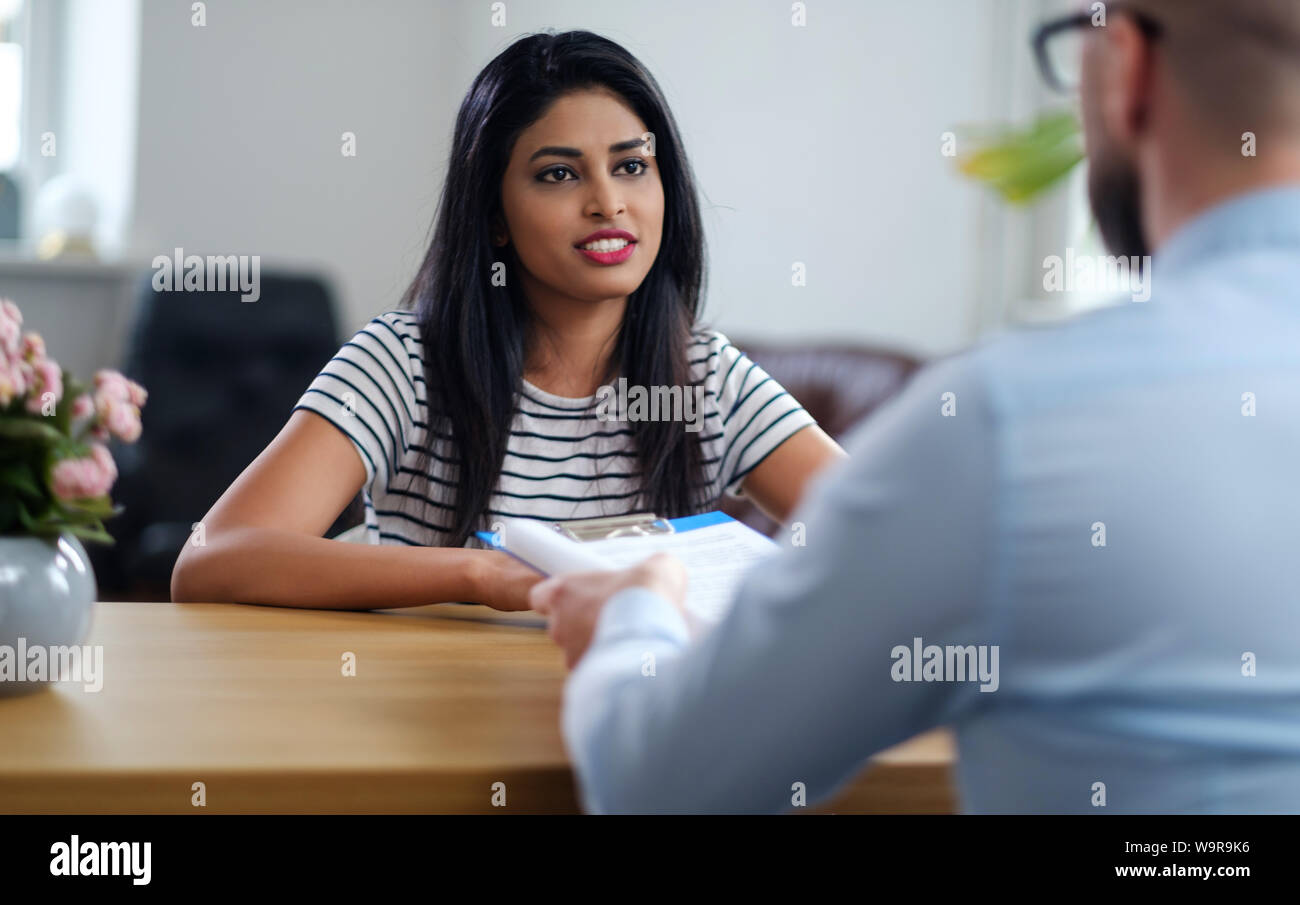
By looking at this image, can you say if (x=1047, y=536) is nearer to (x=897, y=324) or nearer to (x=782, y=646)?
(x=782, y=646)

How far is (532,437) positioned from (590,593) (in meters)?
0.83

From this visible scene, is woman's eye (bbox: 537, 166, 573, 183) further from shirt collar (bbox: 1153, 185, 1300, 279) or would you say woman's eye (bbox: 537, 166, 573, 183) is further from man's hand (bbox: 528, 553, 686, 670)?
shirt collar (bbox: 1153, 185, 1300, 279)

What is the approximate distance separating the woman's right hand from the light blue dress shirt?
24.6 inches

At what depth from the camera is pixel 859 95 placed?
348 centimetres

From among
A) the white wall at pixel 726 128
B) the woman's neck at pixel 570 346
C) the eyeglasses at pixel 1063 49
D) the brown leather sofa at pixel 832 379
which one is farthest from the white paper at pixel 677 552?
the white wall at pixel 726 128

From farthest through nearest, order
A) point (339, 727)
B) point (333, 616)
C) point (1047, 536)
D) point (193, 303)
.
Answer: point (193, 303) < point (333, 616) < point (339, 727) < point (1047, 536)

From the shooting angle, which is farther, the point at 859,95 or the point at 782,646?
the point at 859,95

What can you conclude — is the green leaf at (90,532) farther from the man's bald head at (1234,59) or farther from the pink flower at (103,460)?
the man's bald head at (1234,59)

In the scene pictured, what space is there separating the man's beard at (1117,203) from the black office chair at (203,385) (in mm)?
2710

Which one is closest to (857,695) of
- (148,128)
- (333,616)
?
(333,616)

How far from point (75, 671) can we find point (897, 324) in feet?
9.52

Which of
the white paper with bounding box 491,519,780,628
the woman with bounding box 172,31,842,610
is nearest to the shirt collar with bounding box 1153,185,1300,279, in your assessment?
the white paper with bounding box 491,519,780,628
